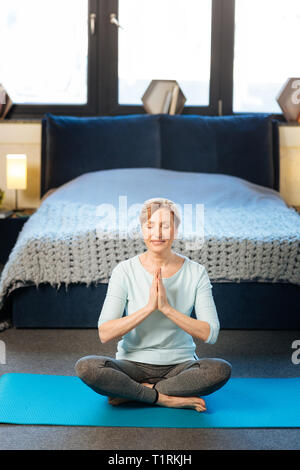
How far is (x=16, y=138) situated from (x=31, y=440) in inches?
125

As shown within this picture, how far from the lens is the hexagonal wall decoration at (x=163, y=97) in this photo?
4668 mm

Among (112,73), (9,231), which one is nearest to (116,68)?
(112,73)

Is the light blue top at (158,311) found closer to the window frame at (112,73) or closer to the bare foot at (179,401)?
the bare foot at (179,401)

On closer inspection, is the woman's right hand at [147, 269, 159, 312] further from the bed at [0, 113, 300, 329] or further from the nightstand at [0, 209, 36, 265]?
the nightstand at [0, 209, 36, 265]

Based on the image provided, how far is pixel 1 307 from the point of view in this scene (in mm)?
2971

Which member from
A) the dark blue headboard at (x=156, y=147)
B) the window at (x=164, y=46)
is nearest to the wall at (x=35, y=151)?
the dark blue headboard at (x=156, y=147)

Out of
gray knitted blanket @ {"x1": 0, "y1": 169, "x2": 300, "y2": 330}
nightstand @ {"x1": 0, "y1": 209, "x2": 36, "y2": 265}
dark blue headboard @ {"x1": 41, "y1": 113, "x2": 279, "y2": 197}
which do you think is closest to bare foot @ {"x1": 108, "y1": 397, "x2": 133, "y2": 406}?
gray knitted blanket @ {"x1": 0, "y1": 169, "x2": 300, "y2": 330}

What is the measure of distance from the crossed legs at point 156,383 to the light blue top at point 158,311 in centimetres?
5

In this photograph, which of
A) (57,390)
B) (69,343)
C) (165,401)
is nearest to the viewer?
(165,401)

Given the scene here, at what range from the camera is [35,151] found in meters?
4.72

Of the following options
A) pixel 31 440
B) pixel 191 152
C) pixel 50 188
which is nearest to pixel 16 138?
pixel 50 188

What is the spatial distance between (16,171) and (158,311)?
2.60m

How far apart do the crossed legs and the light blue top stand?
51 millimetres
